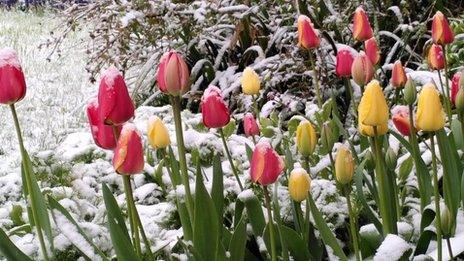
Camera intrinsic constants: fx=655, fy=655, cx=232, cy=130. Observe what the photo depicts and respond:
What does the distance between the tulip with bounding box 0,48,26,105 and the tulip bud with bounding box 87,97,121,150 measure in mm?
122

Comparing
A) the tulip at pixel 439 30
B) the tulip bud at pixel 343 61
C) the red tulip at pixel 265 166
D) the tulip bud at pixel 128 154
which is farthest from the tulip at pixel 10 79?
the tulip at pixel 439 30

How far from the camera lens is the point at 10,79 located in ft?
3.44

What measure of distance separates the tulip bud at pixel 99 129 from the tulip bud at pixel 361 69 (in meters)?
0.55

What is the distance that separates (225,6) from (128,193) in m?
2.77

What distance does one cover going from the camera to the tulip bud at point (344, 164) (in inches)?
41.1

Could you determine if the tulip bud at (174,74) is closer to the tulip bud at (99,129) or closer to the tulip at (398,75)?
the tulip bud at (99,129)

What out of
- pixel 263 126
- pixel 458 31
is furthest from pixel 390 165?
pixel 458 31

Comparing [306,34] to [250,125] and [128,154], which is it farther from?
[128,154]

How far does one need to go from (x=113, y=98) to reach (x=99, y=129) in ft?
0.41

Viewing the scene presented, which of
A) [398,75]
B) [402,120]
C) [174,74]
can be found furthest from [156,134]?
[398,75]

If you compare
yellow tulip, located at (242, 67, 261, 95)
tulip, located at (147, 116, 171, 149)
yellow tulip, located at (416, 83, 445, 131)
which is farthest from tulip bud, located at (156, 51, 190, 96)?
yellow tulip, located at (242, 67, 261, 95)

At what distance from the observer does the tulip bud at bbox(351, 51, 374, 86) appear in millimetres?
1338

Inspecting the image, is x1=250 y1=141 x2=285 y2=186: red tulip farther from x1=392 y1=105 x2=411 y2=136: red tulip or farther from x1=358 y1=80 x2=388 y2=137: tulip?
x1=392 y1=105 x2=411 y2=136: red tulip

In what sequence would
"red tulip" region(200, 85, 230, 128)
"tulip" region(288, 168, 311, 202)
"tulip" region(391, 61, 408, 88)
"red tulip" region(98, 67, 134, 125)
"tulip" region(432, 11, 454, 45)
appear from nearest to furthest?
"red tulip" region(98, 67, 134, 125)
"tulip" region(288, 168, 311, 202)
"red tulip" region(200, 85, 230, 128)
"tulip" region(391, 61, 408, 88)
"tulip" region(432, 11, 454, 45)
